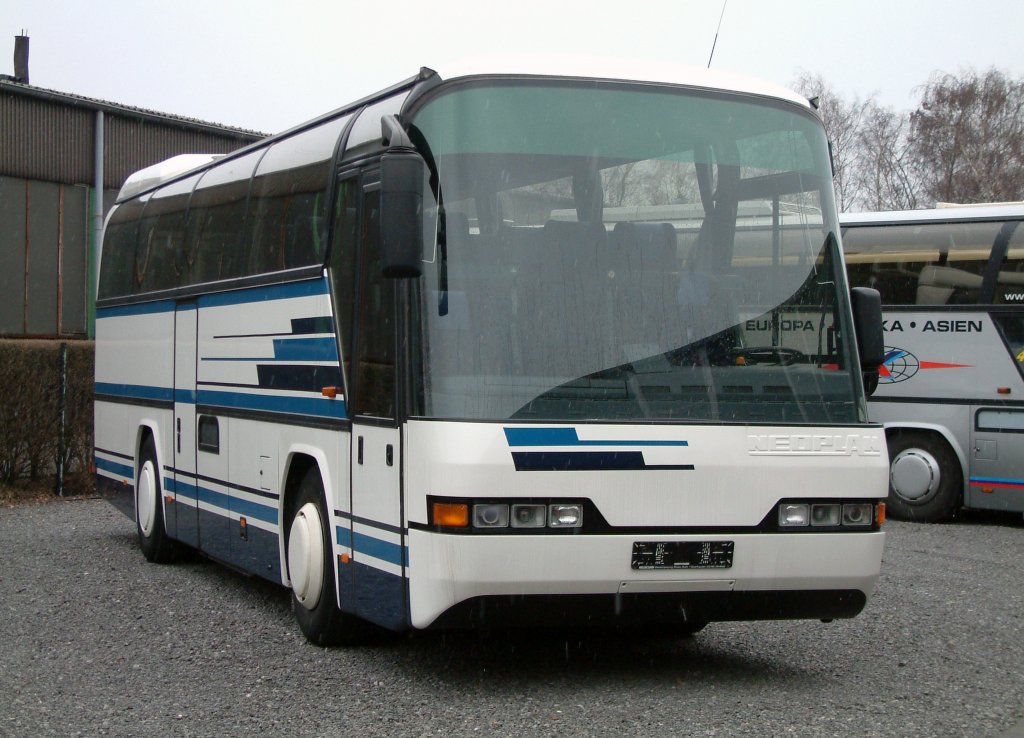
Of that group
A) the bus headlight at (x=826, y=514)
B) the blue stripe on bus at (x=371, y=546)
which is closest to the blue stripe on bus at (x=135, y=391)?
the blue stripe on bus at (x=371, y=546)

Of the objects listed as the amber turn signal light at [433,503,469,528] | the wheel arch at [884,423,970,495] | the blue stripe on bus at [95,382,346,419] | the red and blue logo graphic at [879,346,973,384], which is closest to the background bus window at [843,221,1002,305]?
the red and blue logo graphic at [879,346,973,384]

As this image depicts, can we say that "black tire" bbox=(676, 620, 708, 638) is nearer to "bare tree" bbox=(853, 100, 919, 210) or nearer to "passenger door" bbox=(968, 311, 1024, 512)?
"passenger door" bbox=(968, 311, 1024, 512)

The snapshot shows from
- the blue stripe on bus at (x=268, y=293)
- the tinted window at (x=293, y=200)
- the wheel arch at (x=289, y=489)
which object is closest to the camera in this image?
the blue stripe on bus at (x=268, y=293)

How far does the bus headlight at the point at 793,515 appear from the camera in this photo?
666 cm

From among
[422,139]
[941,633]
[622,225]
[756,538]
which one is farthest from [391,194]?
[941,633]

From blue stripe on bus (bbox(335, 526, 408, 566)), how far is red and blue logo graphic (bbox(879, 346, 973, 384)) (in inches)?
367

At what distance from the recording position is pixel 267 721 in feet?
20.3

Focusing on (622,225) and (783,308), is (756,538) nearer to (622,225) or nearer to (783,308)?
(783,308)

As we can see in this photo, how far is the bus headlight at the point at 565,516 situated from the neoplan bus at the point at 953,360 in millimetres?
9660

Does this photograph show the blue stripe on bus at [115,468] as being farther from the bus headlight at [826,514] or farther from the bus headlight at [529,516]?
the bus headlight at [826,514]

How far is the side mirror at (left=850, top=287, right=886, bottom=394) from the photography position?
23.7ft

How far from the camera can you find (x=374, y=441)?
699 centimetres

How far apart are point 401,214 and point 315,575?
241 centimetres

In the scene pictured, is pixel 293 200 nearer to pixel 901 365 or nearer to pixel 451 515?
pixel 451 515
